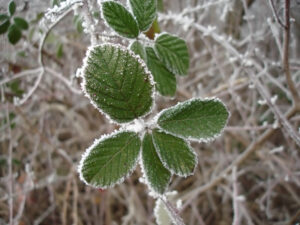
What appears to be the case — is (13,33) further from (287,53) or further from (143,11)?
Answer: (287,53)

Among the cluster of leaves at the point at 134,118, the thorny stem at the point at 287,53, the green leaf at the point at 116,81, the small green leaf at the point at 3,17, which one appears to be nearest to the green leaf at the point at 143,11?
the cluster of leaves at the point at 134,118

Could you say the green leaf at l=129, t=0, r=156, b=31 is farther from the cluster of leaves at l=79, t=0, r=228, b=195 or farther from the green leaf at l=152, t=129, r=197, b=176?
the green leaf at l=152, t=129, r=197, b=176

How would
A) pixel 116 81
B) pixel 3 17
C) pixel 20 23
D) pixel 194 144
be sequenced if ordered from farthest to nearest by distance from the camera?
pixel 194 144
pixel 20 23
pixel 3 17
pixel 116 81

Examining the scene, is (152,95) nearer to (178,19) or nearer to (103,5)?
(103,5)

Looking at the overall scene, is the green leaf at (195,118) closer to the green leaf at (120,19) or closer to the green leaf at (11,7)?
the green leaf at (120,19)

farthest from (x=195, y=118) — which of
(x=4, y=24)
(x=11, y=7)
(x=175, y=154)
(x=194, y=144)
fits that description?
(x=194, y=144)

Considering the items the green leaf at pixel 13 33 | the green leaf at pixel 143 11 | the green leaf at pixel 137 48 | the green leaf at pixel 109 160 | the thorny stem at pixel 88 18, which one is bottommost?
the green leaf at pixel 109 160
